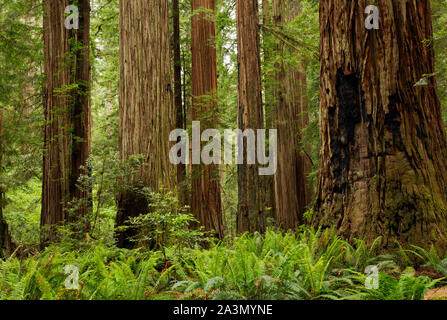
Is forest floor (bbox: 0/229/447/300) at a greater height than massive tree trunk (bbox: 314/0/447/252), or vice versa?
massive tree trunk (bbox: 314/0/447/252)

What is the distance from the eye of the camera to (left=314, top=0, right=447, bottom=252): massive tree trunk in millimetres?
3689

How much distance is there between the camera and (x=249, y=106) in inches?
294

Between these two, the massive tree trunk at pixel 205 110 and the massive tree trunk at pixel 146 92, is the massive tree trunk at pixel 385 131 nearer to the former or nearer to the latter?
the massive tree trunk at pixel 146 92

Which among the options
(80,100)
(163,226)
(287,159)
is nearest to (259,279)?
(163,226)

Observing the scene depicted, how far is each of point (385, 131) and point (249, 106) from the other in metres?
3.90

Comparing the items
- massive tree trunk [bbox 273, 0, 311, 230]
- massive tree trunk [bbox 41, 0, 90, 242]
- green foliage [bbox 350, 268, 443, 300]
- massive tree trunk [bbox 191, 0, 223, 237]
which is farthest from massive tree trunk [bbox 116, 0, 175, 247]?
massive tree trunk [bbox 273, 0, 311, 230]

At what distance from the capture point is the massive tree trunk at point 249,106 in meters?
7.04

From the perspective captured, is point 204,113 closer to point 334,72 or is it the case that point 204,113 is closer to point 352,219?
point 334,72

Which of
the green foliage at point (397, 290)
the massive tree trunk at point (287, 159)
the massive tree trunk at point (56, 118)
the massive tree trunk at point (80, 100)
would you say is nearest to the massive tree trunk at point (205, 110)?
the massive tree trunk at point (287, 159)

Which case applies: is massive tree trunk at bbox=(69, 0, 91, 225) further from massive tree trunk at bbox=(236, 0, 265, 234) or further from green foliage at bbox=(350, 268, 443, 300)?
green foliage at bbox=(350, 268, 443, 300)

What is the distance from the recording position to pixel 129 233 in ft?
16.7

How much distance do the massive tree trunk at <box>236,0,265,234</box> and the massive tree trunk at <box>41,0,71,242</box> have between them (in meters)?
3.57

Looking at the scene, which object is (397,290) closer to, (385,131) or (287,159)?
(385,131)

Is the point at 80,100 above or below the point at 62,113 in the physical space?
above
